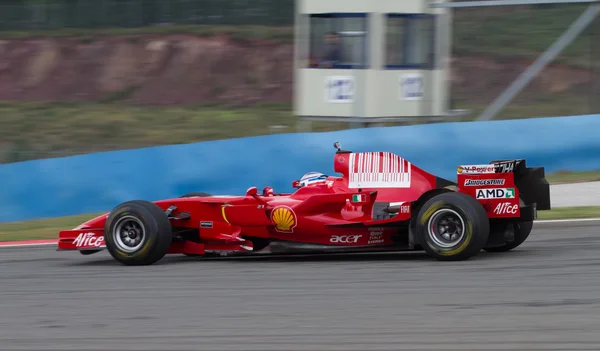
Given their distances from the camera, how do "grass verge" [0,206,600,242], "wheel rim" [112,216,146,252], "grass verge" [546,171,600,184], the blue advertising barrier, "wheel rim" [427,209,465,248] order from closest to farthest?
1. "wheel rim" [427,209,465,248]
2. "wheel rim" [112,216,146,252]
3. "grass verge" [0,206,600,242]
4. the blue advertising barrier
5. "grass verge" [546,171,600,184]

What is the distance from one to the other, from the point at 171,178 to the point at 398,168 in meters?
5.29

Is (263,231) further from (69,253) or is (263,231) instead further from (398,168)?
(69,253)

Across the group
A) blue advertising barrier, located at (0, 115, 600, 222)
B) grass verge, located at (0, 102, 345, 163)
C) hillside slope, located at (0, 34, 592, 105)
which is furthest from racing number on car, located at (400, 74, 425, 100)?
hillside slope, located at (0, 34, 592, 105)

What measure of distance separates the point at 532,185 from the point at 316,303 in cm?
274

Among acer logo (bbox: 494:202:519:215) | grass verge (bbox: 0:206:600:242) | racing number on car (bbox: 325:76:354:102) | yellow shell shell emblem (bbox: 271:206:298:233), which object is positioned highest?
racing number on car (bbox: 325:76:354:102)

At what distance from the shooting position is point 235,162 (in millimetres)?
13625

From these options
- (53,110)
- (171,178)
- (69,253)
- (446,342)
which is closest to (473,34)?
(53,110)

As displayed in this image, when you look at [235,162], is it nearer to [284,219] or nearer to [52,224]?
[52,224]

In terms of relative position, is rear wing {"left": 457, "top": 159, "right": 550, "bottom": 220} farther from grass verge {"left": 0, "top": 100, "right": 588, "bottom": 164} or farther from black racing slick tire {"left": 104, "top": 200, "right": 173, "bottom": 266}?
grass verge {"left": 0, "top": 100, "right": 588, "bottom": 164}

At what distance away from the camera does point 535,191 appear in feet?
28.7

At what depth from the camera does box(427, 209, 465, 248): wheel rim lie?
830cm

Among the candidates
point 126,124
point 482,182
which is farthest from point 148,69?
point 482,182

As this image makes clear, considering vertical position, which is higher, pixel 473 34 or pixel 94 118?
pixel 473 34

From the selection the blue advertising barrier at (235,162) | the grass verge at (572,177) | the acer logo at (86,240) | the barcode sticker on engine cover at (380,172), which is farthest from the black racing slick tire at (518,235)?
the grass verge at (572,177)
